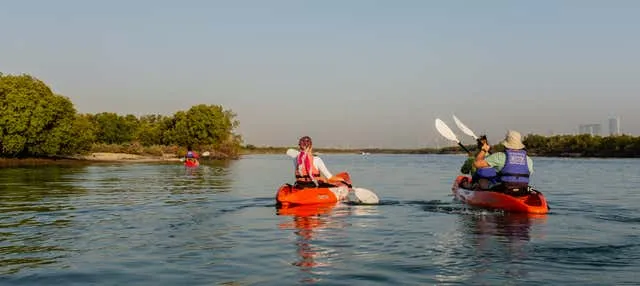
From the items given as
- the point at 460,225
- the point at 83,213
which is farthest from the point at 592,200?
the point at 83,213

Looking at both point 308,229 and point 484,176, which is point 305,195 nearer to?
point 308,229

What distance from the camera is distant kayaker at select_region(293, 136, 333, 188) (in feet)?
55.0

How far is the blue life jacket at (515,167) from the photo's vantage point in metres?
14.8

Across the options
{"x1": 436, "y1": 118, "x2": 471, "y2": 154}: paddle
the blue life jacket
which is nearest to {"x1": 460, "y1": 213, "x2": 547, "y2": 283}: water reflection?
the blue life jacket

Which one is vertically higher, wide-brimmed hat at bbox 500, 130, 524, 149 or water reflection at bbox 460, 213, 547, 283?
wide-brimmed hat at bbox 500, 130, 524, 149

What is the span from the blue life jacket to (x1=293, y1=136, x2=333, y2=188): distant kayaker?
482cm

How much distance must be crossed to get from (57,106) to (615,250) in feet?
208

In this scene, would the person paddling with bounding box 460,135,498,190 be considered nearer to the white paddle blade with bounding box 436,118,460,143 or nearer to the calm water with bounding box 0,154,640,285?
the calm water with bounding box 0,154,640,285

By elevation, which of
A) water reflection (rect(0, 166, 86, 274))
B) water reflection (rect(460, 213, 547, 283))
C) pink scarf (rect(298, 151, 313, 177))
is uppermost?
pink scarf (rect(298, 151, 313, 177))

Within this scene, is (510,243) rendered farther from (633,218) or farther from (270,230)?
(633,218)

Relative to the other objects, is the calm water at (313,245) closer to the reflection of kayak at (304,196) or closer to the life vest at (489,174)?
the reflection of kayak at (304,196)

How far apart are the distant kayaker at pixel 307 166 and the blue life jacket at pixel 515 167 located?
4817mm

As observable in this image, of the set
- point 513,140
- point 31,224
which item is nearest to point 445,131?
point 513,140

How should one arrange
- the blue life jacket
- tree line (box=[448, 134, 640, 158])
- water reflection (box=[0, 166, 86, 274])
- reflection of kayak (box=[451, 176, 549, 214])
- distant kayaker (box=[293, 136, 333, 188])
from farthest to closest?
1. tree line (box=[448, 134, 640, 158])
2. distant kayaker (box=[293, 136, 333, 188])
3. the blue life jacket
4. reflection of kayak (box=[451, 176, 549, 214])
5. water reflection (box=[0, 166, 86, 274])
